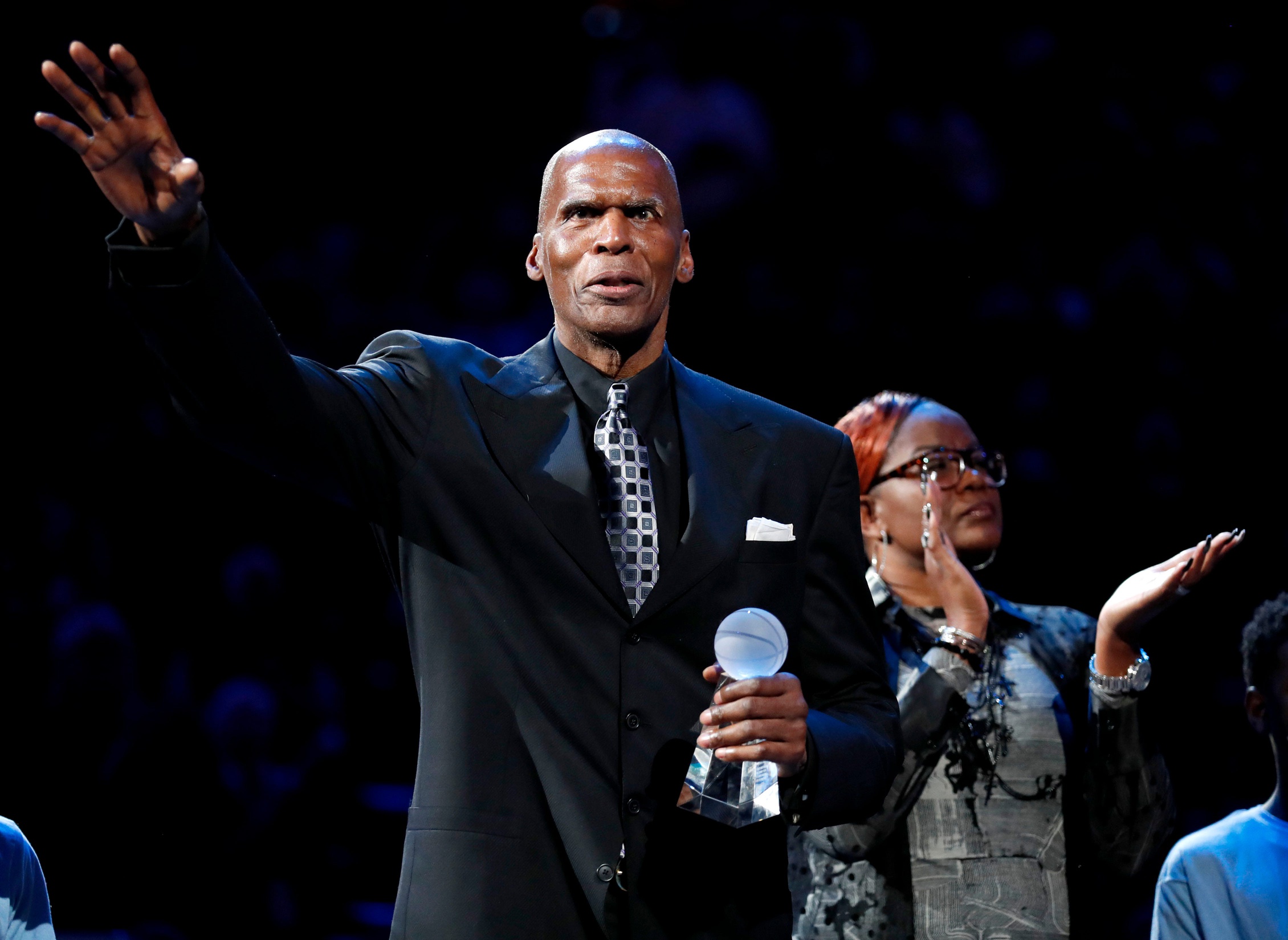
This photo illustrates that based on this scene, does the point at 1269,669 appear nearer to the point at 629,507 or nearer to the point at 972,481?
the point at 972,481

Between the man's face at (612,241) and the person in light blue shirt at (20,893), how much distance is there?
105cm

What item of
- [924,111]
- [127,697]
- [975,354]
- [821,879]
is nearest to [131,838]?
[127,697]

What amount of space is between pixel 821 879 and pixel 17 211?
2552 millimetres

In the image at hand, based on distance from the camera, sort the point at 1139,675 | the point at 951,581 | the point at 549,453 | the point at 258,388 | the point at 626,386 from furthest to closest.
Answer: the point at 951,581 → the point at 1139,675 → the point at 626,386 → the point at 549,453 → the point at 258,388

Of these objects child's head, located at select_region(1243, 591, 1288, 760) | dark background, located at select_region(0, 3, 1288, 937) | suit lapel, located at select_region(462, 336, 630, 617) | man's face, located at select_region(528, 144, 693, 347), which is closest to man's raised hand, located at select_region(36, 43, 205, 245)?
suit lapel, located at select_region(462, 336, 630, 617)

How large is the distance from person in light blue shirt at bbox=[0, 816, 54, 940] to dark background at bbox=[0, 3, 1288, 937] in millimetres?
1448

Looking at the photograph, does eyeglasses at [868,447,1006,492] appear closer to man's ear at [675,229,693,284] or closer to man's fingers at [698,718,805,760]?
man's ear at [675,229,693,284]

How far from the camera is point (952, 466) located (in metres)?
2.47

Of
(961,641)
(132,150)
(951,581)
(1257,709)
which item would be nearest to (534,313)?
(951,581)

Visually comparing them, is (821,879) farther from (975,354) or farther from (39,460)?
(39,460)

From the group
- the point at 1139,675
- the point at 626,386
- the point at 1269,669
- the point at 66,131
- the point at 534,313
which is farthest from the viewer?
the point at 534,313

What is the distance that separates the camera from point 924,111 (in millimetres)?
3436

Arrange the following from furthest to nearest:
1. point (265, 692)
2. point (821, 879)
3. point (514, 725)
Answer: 1. point (265, 692)
2. point (821, 879)
3. point (514, 725)

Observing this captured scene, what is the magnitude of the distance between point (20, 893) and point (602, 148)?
1.25 meters
